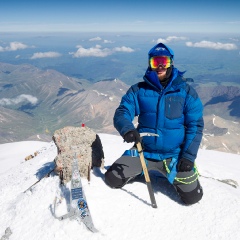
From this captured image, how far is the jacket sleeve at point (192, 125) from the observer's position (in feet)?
24.5

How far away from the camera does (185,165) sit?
7473 millimetres

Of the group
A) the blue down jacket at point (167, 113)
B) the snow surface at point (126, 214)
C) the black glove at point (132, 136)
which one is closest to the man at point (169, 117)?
the blue down jacket at point (167, 113)

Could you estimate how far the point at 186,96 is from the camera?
24.6 ft

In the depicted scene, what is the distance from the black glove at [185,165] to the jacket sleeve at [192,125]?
10cm

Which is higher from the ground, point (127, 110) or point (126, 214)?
point (127, 110)

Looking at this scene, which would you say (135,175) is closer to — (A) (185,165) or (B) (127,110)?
(A) (185,165)

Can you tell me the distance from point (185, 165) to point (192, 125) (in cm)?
122

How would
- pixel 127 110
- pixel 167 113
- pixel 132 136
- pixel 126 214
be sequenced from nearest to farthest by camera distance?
1. pixel 132 136
2. pixel 126 214
3. pixel 167 113
4. pixel 127 110

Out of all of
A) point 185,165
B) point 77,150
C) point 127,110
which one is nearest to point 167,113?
point 127,110

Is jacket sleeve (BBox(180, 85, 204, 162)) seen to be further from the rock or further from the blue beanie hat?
the rock

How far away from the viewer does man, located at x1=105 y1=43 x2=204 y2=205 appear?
24.4 feet

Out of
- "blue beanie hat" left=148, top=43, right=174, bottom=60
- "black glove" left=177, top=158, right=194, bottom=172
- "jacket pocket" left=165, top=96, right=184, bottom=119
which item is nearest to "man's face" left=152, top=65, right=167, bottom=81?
"blue beanie hat" left=148, top=43, right=174, bottom=60

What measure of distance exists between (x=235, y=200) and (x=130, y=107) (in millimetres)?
4372

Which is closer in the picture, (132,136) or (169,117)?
(132,136)
